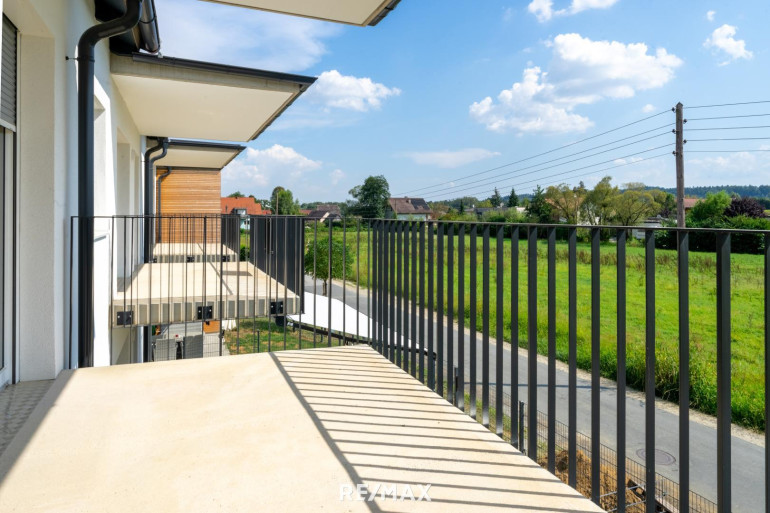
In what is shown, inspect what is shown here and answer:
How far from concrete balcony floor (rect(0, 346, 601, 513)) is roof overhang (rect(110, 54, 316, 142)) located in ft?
10.1

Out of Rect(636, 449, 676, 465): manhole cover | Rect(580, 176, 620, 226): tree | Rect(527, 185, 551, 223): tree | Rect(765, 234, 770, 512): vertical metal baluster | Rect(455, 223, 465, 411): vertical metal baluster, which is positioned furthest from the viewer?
Rect(527, 185, 551, 223): tree

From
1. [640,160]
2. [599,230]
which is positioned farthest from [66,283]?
[640,160]

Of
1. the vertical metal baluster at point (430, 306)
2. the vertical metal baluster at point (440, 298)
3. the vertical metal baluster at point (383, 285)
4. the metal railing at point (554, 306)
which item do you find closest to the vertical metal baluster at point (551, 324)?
the metal railing at point (554, 306)

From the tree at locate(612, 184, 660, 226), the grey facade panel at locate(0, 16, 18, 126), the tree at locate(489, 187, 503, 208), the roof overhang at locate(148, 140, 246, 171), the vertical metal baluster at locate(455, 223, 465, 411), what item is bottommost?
A: the vertical metal baluster at locate(455, 223, 465, 411)

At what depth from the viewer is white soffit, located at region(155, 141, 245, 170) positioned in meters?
9.95

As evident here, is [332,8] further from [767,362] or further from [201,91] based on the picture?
[767,362]

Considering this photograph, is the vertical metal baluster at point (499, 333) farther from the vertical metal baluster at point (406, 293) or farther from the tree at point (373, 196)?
the tree at point (373, 196)

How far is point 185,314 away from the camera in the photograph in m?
5.07

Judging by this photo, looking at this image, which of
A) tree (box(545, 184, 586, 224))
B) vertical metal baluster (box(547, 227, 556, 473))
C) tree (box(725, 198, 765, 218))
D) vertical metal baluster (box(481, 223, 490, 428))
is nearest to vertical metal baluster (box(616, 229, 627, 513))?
vertical metal baluster (box(547, 227, 556, 473))

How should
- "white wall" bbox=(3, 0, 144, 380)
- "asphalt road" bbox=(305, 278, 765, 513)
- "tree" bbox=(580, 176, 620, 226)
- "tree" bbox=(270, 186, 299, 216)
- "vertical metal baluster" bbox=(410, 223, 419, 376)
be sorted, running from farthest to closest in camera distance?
1. "tree" bbox=(270, 186, 299, 216)
2. "tree" bbox=(580, 176, 620, 226)
3. "asphalt road" bbox=(305, 278, 765, 513)
4. "vertical metal baluster" bbox=(410, 223, 419, 376)
5. "white wall" bbox=(3, 0, 144, 380)

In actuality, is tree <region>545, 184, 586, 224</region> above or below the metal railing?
above

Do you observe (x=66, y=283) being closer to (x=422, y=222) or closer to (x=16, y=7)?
(x=16, y=7)

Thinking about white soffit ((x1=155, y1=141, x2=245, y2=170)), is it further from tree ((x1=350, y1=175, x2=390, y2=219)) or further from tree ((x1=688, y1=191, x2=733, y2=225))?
tree ((x1=350, y1=175, x2=390, y2=219))

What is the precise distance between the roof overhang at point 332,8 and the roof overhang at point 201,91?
0.94 meters
